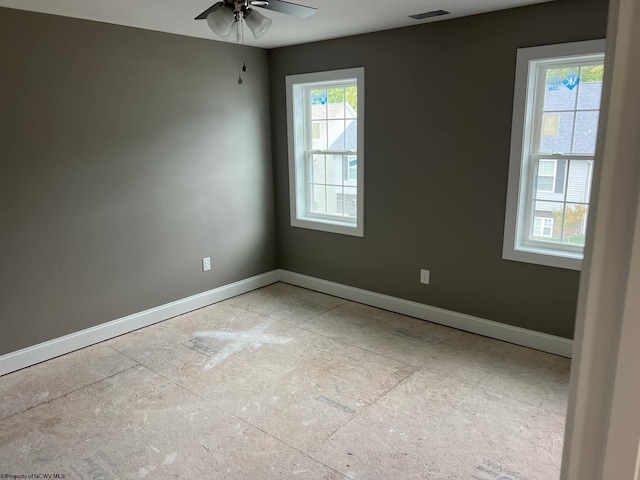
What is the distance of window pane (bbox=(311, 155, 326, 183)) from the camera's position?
4656 mm

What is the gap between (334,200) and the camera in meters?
4.64

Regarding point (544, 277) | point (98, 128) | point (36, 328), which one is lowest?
point (36, 328)

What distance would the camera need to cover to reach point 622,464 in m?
0.44

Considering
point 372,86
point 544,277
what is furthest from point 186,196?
point 544,277

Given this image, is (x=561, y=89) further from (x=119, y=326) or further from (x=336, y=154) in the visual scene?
(x=119, y=326)

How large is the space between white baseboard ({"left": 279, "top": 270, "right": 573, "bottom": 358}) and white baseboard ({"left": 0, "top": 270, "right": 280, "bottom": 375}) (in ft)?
2.04

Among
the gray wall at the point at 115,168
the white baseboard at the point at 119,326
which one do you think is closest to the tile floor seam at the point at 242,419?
the white baseboard at the point at 119,326

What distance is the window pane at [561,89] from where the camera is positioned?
10.2 ft

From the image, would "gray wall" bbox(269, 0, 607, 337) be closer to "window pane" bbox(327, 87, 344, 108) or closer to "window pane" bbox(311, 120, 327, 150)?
"window pane" bbox(327, 87, 344, 108)

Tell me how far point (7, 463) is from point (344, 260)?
2.97 meters

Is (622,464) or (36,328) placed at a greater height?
(622,464)

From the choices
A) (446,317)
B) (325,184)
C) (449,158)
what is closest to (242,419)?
(446,317)

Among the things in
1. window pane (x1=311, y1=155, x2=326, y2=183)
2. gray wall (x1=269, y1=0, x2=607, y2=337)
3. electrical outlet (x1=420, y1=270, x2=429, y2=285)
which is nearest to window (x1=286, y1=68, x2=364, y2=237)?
window pane (x1=311, y1=155, x2=326, y2=183)

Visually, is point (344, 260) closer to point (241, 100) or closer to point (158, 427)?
point (241, 100)
